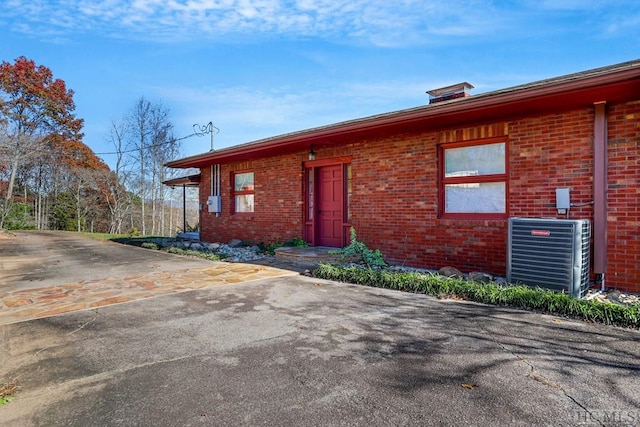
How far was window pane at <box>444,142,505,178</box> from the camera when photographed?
6195 mm

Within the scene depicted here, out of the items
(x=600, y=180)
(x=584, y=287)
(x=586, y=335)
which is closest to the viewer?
(x=586, y=335)

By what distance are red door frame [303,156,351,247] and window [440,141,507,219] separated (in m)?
2.51

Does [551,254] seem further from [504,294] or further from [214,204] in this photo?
[214,204]

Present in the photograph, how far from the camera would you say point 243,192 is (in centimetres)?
1145

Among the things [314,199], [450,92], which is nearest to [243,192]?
[314,199]

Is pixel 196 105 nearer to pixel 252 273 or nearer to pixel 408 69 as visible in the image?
pixel 408 69

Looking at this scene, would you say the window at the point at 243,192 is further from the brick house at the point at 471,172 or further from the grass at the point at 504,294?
the grass at the point at 504,294

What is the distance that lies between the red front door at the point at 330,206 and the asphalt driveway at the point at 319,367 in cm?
447

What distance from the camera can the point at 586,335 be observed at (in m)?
3.40

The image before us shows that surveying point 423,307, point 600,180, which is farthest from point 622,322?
point 600,180

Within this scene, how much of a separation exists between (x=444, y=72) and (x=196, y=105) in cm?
1328

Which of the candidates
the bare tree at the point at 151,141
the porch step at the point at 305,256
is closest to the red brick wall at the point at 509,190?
the porch step at the point at 305,256

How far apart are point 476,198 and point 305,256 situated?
11.8ft

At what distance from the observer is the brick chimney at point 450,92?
8.69 meters
